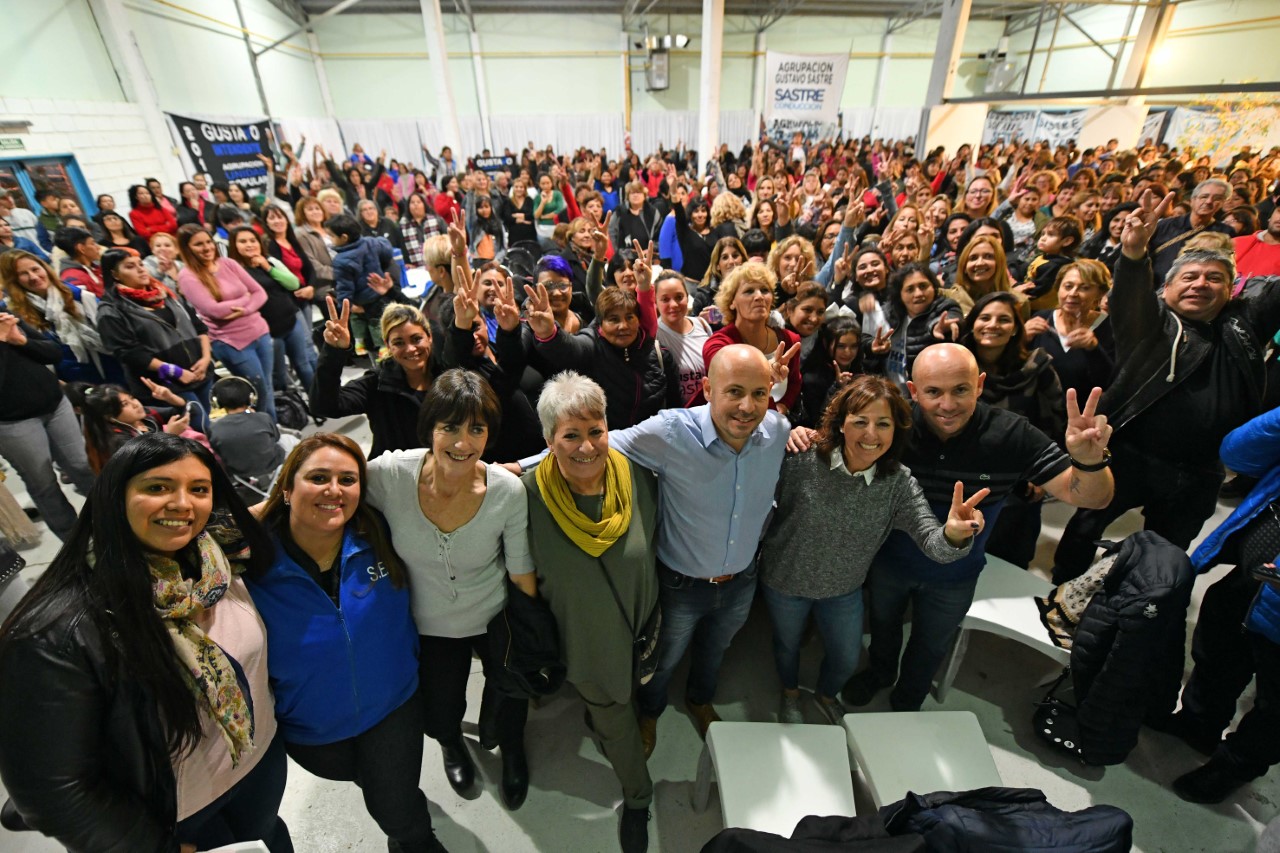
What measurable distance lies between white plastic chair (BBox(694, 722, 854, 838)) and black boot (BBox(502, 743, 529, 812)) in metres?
0.82

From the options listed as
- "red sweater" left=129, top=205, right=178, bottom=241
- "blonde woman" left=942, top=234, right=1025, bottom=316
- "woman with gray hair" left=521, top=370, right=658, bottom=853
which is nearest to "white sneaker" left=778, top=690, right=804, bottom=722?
"woman with gray hair" left=521, top=370, right=658, bottom=853

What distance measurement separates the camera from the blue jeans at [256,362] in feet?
13.0

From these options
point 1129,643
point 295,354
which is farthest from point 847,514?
point 295,354

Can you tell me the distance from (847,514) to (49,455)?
4163 millimetres

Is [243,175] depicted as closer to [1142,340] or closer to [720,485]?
[720,485]

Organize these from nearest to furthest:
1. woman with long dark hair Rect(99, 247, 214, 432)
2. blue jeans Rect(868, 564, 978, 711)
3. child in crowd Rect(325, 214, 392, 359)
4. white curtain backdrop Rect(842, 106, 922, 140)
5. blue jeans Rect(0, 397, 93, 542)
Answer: blue jeans Rect(868, 564, 978, 711) < blue jeans Rect(0, 397, 93, 542) < woman with long dark hair Rect(99, 247, 214, 432) < child in crowd Rect(325, 214, 392, 359) < white curtain backdrop Rect(842, 106, 922, 140)

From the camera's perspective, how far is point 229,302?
3.90 meters

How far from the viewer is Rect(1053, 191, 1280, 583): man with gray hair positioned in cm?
226

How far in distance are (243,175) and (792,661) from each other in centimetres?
1361

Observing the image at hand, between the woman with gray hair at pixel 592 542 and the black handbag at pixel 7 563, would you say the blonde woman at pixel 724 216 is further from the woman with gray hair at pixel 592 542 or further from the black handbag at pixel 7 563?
the black handbag at pixel 7 563

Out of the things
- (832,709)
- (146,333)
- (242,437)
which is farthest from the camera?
(146,333)

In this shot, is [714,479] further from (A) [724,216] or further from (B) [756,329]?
(A) [724,216]

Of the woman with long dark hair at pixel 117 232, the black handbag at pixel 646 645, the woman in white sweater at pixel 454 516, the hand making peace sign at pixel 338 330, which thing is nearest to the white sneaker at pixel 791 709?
the black handbag at pixel 646 645

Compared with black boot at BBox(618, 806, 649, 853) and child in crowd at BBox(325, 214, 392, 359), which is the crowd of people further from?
child in crowd at BBox(325, 214, 392, 359)
